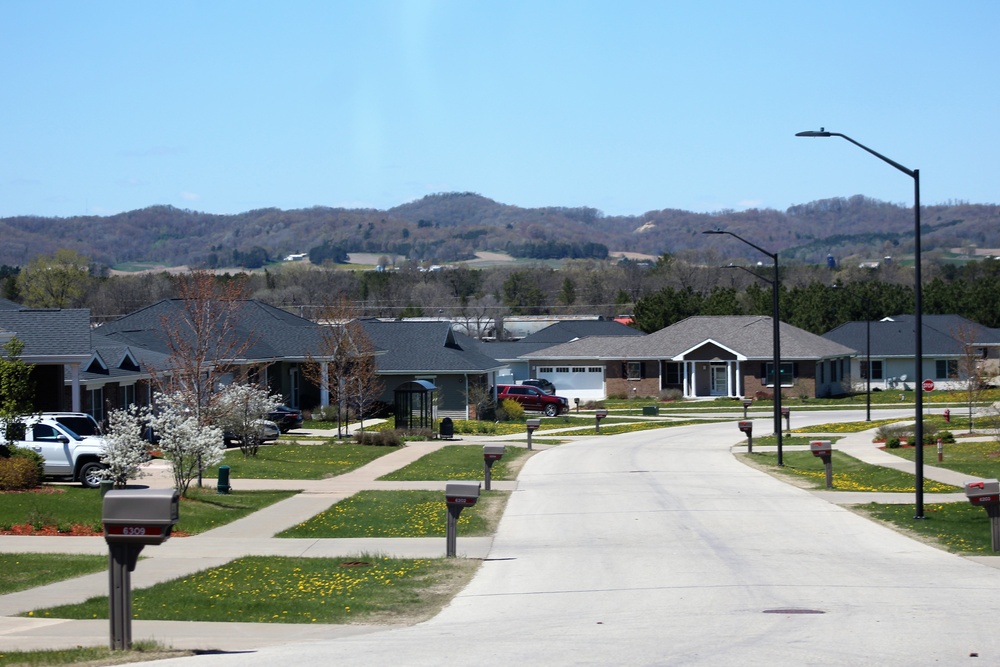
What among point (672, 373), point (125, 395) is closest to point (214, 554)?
point (125, 395)

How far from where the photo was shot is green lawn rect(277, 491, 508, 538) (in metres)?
20.2

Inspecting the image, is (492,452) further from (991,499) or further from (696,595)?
(696,595)

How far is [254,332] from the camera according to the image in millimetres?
52625

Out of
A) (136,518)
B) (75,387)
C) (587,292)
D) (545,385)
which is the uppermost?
(587,292)

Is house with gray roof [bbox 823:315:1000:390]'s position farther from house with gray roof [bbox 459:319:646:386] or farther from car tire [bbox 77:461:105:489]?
car tire [bbox 77:461:105:489]

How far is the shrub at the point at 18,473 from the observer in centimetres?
2302

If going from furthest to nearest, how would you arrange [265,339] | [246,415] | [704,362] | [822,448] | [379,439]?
[704,362], [265,339], [379,439], [246,415], [822,448]

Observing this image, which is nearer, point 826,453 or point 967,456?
point 826,453

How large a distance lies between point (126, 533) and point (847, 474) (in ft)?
82.1

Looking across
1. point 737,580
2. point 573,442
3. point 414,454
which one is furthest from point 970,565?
point 573,442

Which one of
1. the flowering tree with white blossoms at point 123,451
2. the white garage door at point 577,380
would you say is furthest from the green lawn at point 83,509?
the white garage door at point 577,380

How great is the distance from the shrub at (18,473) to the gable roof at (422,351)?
3512 cm

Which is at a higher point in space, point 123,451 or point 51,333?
point 51,333

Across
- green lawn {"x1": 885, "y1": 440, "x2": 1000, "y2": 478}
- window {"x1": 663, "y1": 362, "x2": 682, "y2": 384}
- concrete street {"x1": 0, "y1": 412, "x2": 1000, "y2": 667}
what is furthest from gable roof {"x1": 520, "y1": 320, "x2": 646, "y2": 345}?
concrete street {"x1": 0, "y1": 412, "x2": 1000, "y2": 667}
